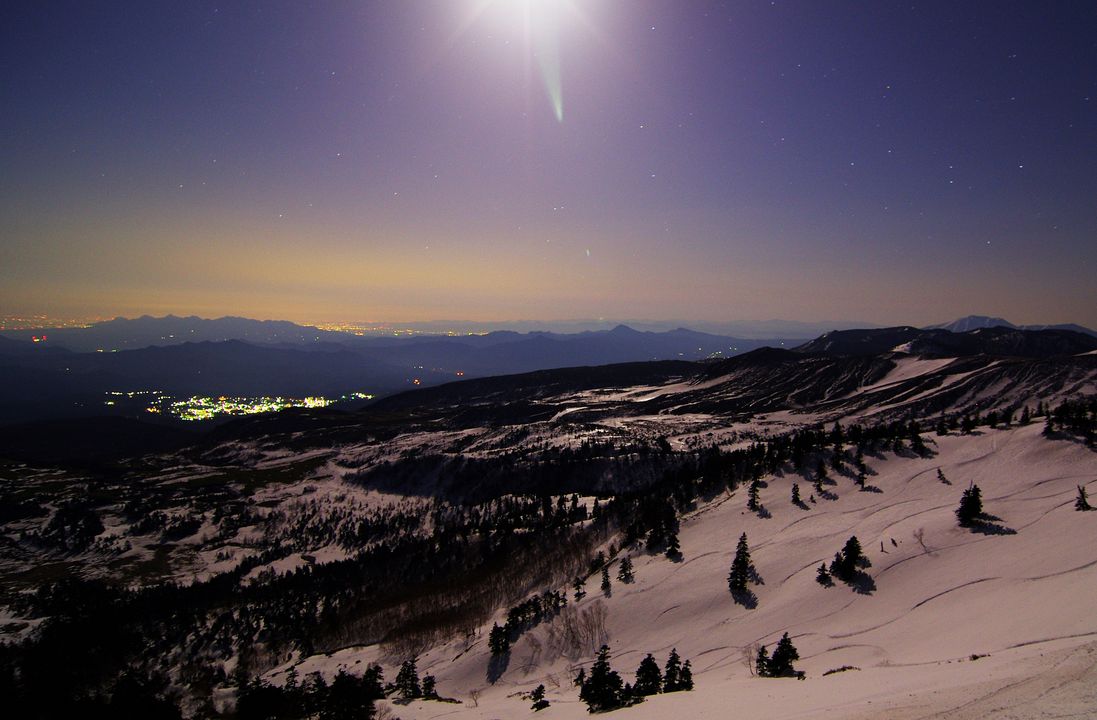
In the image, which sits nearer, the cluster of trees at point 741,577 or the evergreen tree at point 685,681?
the evergreen tree at point 685,681

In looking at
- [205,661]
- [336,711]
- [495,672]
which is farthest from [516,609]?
[205,661]

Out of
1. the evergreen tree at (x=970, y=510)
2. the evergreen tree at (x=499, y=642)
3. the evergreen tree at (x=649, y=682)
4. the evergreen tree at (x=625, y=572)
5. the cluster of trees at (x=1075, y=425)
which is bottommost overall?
the evergreen tree at (x=499, y=642)

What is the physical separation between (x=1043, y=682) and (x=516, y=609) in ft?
237

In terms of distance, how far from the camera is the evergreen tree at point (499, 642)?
70463mm

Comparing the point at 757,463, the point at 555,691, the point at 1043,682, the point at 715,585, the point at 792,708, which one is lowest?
the point at 555,691

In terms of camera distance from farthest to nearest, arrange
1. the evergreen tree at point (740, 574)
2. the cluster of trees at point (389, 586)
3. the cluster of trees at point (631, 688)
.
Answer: the cluster of trees at point (389, 586)
the evergreen tree at point (740, 574)
the cluster of trees at point (631, 688)

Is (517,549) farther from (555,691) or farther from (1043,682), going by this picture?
(1043,682)

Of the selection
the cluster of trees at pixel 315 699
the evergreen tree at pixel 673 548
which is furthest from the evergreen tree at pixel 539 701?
the evergreen tree at pixel 673 548

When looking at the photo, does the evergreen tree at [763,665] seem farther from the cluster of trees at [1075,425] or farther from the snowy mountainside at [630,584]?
the cluster of trees at [1075,425]

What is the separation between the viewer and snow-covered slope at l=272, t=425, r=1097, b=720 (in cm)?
2369

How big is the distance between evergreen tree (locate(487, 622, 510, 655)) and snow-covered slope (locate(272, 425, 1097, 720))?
176 centimetres

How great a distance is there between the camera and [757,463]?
364ft

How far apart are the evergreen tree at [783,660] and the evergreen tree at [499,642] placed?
4268 cm

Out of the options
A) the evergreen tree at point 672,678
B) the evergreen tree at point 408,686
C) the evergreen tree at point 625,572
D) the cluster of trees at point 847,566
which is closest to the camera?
the evergreen tree at point 672,678
